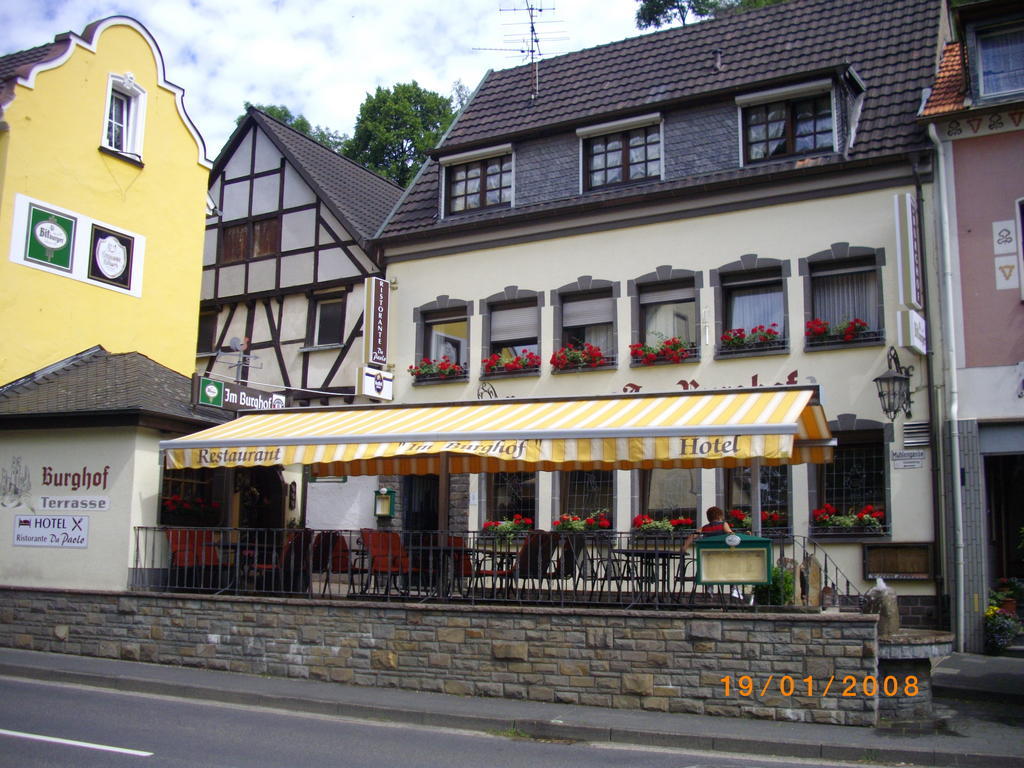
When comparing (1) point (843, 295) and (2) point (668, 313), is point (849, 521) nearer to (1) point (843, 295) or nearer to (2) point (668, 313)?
(1) point (843, 295)

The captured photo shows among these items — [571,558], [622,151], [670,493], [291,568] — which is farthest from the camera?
[622,151]

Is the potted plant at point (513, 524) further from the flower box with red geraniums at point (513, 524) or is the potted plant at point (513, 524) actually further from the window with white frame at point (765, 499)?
the window with white frame at point (765, 499)

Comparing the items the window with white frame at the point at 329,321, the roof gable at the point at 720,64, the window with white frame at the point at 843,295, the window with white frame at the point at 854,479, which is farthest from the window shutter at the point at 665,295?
the window with white frame at the point at 329,321

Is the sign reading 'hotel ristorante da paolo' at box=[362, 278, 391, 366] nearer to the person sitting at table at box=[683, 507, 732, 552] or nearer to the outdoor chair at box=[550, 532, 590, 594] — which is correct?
the outdoor chair at box=[550, 532, 590, 594]

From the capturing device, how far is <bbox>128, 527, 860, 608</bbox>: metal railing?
11.6 m

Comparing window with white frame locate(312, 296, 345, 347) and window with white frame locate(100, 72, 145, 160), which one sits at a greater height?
window with white frame locate(100, 72, 145, 160)

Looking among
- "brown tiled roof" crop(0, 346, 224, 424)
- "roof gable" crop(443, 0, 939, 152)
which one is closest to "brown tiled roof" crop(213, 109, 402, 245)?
"roof gable" crop(443, 0, 939, 152)

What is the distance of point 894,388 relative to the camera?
14.7m

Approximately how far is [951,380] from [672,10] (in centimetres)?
2203

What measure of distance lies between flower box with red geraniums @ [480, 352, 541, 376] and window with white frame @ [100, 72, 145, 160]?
7869mm

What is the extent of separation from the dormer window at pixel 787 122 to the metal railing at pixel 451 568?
662 cm

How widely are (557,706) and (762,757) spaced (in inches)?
98.6

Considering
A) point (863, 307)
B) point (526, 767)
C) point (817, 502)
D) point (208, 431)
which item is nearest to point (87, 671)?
point (208, 431)

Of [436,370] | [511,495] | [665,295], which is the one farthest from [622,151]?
[511,495]
